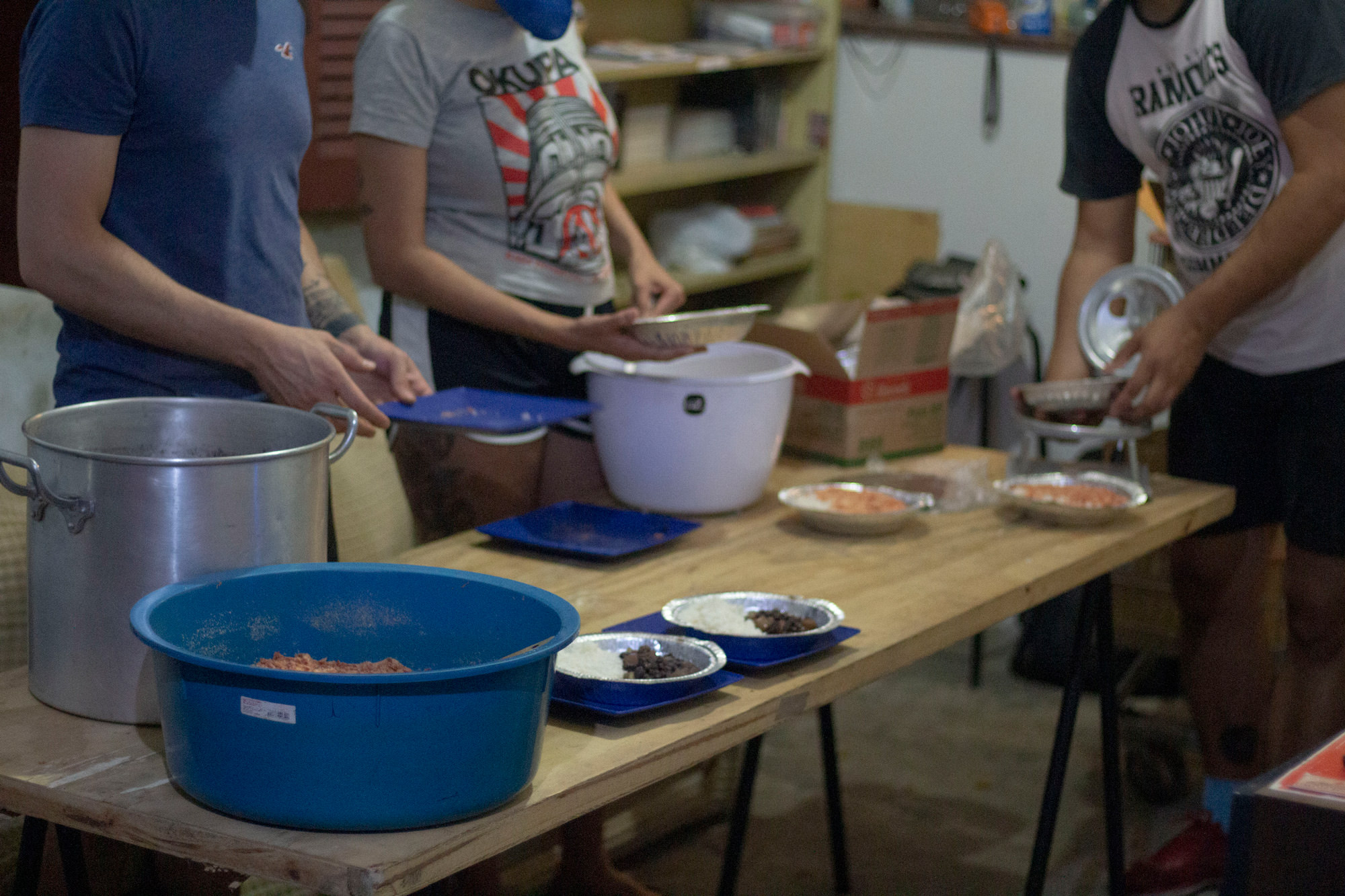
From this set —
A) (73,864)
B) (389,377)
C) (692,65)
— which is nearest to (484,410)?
(389,377)

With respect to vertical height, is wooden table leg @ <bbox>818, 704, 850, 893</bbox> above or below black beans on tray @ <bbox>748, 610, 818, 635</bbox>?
below

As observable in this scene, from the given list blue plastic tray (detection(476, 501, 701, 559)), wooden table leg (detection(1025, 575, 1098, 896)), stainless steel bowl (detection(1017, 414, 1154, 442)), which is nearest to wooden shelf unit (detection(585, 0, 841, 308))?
stainless steel bowl (detection(1017, 414, 1154, 442))

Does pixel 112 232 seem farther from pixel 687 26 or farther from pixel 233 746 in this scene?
pixel 687 26

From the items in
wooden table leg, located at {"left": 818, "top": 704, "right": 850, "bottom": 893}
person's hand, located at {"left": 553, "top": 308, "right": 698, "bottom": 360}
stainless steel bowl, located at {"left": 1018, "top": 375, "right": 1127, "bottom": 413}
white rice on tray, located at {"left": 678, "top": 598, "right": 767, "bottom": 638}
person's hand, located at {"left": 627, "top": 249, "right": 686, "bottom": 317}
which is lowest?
wooden table leg, located at {"left": 818, "top": 704, "right": 850, "bottom": 893}

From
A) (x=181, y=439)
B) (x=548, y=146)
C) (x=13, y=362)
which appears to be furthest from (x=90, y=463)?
(x=13, y=362)

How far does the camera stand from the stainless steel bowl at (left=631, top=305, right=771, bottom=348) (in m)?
2.06

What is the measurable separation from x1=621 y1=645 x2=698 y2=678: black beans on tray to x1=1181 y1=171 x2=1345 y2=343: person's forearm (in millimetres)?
1144

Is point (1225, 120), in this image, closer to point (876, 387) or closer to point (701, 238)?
point (876, 387)

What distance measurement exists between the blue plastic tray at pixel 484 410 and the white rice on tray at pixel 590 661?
1.17ft

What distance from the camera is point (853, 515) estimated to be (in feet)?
6.77

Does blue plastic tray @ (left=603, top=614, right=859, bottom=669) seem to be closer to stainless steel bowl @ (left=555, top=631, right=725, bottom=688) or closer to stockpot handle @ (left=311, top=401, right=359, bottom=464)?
stainless steel bowl @ (left=555, top=631, right=725, bottom=688)

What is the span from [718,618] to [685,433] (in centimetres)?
51

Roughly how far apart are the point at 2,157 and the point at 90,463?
1.24 m

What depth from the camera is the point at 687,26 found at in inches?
196
